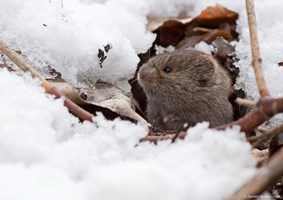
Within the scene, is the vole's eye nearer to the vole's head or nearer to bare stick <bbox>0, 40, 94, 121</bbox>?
the vole's head

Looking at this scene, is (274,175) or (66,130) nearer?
(274,175)

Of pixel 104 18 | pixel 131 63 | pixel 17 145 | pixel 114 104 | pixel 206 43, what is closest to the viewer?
pixel 17 145

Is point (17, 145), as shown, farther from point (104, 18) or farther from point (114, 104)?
point (104, 18)

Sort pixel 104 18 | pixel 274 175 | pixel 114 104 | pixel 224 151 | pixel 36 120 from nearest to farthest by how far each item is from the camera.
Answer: pixel 274 175
pixel 224 151
pixel 36 120
pixel 114 104
pixel 104 18

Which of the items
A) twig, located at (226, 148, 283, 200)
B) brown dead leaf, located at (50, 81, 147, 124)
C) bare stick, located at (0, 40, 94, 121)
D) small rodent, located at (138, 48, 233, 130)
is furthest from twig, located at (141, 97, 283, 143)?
small rodent, located at (138, 48, 233, 130)

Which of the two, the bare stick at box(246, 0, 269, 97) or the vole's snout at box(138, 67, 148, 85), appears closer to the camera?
the bare stick at box(246, 0, 269, 97)

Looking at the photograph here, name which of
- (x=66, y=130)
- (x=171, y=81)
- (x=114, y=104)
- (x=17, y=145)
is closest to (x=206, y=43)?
(x=171, y=81)

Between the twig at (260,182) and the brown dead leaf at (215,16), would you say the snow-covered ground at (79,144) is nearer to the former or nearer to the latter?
the twig at (260,182)

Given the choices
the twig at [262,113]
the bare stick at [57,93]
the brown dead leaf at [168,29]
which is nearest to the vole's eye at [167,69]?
the brown dead leaf at [168,29]

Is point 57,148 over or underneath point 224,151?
underneath
